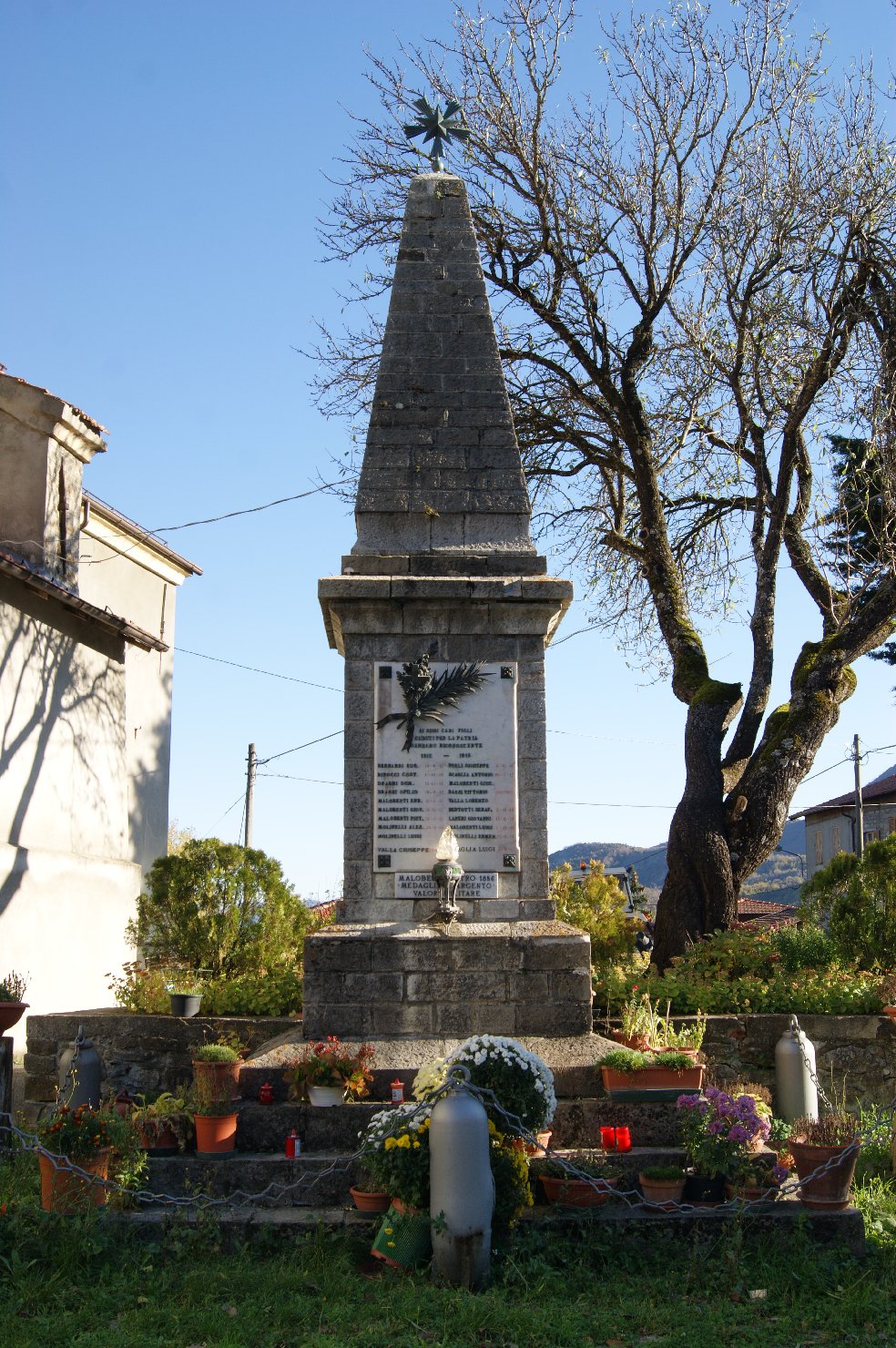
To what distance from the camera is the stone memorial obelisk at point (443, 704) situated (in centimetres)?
802

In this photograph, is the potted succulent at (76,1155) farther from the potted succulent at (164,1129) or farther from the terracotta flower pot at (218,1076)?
the terracotta flower pot at (218,1076)

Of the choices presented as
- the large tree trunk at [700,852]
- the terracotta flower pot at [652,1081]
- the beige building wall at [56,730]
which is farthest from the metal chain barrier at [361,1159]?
the beige building wall at [56,730]

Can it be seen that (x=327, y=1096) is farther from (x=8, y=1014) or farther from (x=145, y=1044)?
(x=8, y=1014)

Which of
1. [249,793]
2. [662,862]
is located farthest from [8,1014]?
[662,862]

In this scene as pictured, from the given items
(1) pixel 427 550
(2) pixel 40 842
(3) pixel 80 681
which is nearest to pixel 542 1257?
(1) pixel 427 550

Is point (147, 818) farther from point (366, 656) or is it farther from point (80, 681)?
point (366, 656)

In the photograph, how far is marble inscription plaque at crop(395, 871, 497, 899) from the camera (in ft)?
27.3

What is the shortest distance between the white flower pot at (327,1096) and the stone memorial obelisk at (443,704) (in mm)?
665

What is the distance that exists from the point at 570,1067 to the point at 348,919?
5.77 feet

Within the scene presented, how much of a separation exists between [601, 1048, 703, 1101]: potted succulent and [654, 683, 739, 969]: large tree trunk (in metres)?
5.18

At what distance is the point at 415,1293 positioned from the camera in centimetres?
559

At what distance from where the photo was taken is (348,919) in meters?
8.31

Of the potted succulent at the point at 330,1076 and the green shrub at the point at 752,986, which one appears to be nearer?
the potted succulent at the point at 330,1076

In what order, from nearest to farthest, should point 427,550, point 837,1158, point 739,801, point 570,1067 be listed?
point 837,1158 < point 570,1067 < point 427,550 < point 739,801
